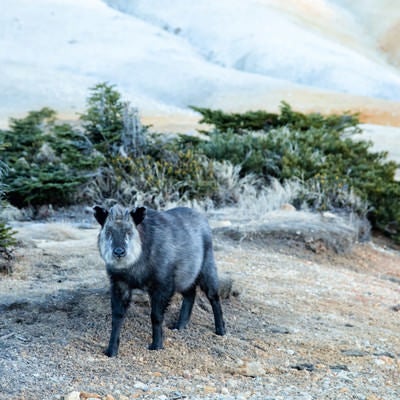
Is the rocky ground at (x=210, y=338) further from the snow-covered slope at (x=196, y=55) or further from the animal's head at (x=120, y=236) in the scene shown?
the snow-covered slope at (x=196, y=55)

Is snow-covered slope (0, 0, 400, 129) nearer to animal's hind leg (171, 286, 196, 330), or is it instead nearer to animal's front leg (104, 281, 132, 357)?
animal's hind leg (171, 286, 196, 330)

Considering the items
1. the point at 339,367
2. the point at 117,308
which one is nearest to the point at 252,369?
the point at 339,367

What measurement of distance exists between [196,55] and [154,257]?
191 ft

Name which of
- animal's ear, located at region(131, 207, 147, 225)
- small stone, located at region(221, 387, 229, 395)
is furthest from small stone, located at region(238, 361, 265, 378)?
animal's ear, located at region(131, 207, 147, 225)

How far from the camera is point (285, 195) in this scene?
44.9ft

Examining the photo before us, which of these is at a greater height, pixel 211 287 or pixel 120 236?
pixel 120 236

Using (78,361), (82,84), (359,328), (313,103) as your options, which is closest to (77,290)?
(78,361)

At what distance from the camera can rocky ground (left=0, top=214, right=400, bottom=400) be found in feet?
18.6

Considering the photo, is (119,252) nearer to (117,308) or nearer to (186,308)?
(117,308)

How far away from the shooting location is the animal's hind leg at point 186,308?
23.5 ft

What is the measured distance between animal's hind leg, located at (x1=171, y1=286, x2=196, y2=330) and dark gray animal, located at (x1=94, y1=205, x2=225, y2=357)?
1.0 inches

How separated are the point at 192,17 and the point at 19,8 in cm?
1462

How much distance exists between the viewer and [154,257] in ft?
20.9

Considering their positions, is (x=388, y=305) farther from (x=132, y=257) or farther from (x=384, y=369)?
(x=132, y=257)
